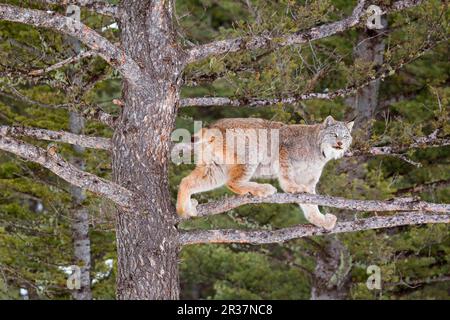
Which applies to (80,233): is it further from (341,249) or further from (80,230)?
(341,249)

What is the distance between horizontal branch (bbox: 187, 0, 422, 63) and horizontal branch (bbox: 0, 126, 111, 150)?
114 centimetres

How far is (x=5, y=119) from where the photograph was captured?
1378 centimetres

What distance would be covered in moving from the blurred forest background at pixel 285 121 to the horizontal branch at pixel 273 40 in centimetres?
41

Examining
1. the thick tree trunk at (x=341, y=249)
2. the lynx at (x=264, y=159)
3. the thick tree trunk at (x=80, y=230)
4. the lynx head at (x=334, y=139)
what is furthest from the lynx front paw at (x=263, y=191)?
the thick tree trunk at (x=341, y=249)

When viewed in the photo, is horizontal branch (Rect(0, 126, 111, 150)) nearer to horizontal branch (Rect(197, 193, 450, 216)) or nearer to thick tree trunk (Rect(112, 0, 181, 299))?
thick tree trunk (Rect(112, 0, 181, 299))

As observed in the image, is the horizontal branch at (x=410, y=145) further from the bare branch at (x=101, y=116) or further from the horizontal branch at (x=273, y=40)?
the bare branch at (x=101, y=116)

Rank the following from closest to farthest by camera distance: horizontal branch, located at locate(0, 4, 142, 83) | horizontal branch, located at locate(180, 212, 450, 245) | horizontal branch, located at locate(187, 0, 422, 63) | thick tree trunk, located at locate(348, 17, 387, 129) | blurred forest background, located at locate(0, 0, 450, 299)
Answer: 1. horizontal branch, located at locate(0, 4, 142, 83)
2. horizontal branch, located at locate(180, 212, 450, 245)
3. horizontal branch, located at locate(187, 0, 422, 63)
4. blurred forest background, located at locate(0, 0, 450, 299)
5. thick tree trunk, located at locate(348, 17, 387, 129)

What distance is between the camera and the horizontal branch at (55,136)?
27.2ft

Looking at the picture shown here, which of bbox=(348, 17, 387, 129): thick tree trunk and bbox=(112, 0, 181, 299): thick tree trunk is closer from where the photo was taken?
bbox=(112, 0, 181, 299): thick tree trunk

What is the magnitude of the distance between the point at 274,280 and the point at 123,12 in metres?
11.4

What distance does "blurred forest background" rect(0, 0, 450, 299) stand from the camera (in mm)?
10750

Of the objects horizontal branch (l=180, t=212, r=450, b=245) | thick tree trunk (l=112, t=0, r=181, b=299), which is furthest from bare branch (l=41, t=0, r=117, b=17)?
horizontal branch (l=180, t=212, r=450, b=245)

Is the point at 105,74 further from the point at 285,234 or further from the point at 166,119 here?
the point at 285,234

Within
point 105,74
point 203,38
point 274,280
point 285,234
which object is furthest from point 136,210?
point 274,280
